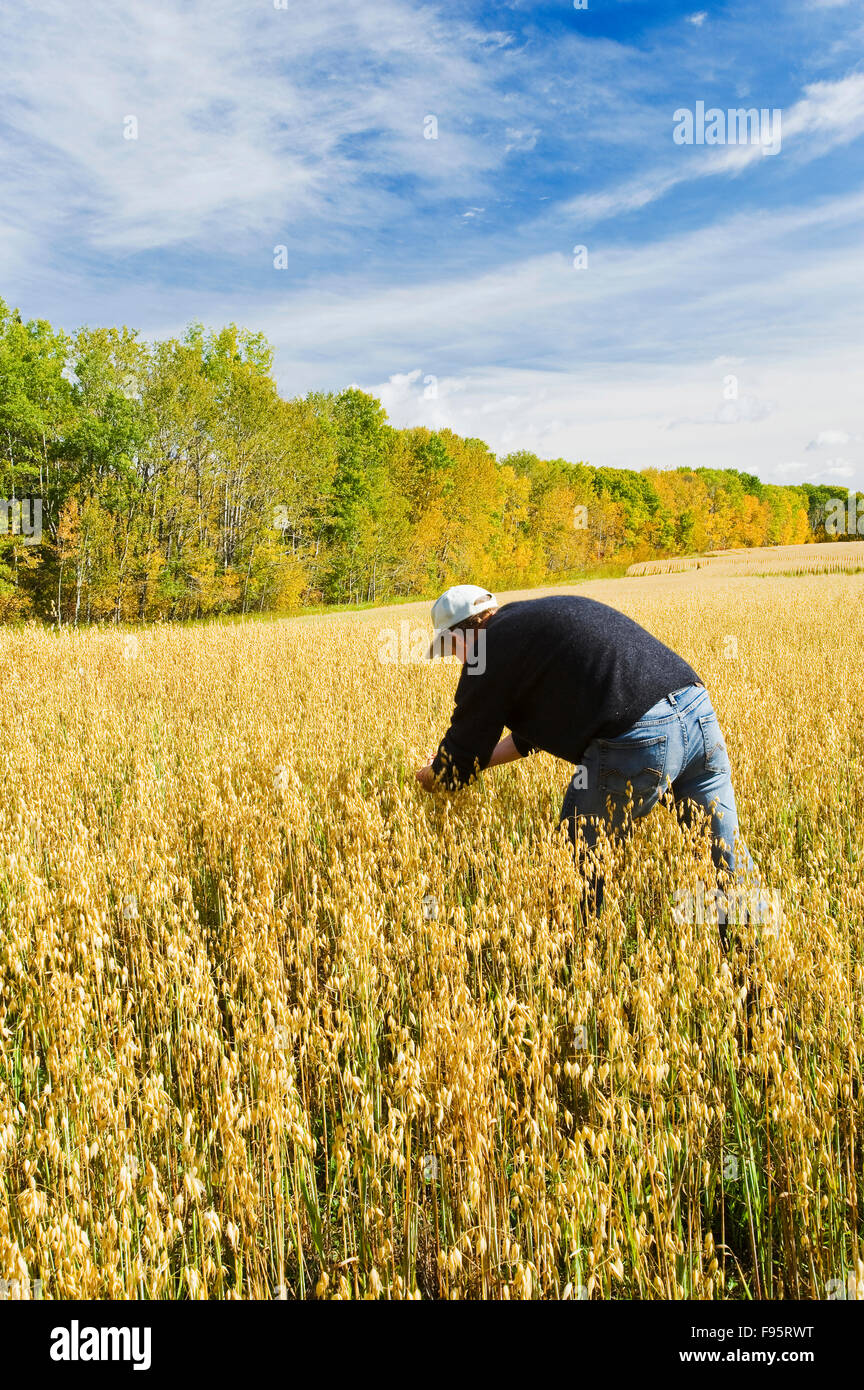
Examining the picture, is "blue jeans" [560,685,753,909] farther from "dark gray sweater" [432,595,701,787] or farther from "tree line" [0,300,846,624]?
"tree line" [0,300,846,624]

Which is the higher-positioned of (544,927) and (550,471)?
(550,471)

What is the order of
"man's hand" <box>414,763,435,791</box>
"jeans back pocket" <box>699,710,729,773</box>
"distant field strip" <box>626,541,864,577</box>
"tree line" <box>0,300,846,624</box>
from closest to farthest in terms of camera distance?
"jeans back pocket" <box>699,710,729,773</box>, "man's hand" <box>414,763,435,791</box>, "tree line" <box>0,300,846,624</box>, "distant field strip" <box>626,541,864,577</box>

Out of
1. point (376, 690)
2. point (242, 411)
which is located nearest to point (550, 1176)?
point (376, 690)

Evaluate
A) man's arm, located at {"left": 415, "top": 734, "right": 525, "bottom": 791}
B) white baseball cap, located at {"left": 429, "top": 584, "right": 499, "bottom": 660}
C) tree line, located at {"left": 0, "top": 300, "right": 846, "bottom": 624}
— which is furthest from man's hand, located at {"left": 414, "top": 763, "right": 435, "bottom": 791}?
tree line, located at {"left": 0, "top": 300, "right": 846, "bottom": 624}

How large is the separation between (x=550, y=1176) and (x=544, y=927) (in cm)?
66

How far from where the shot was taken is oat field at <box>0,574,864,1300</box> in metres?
1.64

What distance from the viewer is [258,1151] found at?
1.92m

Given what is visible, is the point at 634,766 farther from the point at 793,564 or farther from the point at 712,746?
the point at 793,564

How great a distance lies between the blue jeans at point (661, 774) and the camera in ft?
10.2

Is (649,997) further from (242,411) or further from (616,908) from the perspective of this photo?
(242,411)

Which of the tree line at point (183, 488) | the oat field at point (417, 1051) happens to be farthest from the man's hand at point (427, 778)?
the tree line at point (183, 488)

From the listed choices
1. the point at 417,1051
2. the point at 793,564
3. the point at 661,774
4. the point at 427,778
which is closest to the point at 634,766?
the point at 661,774

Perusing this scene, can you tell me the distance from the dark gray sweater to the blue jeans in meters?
0.06
